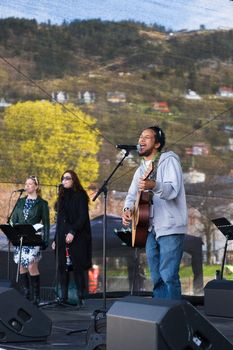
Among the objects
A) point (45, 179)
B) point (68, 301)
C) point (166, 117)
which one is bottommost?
point (68, 301)

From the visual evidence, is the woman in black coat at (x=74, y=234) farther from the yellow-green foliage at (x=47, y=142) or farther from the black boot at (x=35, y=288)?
the yellow-green foliage at (x=47, y=142)

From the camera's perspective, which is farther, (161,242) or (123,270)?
(123,270)

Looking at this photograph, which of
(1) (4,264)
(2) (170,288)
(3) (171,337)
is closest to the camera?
(3) (171,337)

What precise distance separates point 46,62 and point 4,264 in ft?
9.18

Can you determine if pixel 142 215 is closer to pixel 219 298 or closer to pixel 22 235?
pixel 219 298

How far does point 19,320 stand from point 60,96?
5946mm

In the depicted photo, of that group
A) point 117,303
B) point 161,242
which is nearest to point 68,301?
point 161,242

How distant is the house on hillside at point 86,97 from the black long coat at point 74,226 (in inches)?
79.1

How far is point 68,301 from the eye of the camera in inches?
399

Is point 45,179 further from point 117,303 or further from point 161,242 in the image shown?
point 117,303

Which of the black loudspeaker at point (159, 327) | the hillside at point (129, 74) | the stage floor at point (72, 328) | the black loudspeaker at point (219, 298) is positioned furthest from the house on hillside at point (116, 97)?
the black loudspeaker at point (159, 327)

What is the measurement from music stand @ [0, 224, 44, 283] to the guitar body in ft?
10.6

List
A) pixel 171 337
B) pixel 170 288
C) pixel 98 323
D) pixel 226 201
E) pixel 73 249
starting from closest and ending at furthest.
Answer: pixel 171 337
pixel 98 323
pixel 170 288
pixel 73 249
pixel 226 201

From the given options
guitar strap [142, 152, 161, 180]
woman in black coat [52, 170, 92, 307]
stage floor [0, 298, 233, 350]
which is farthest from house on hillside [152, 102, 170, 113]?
guitar strap [142, 152, 161, 180]
